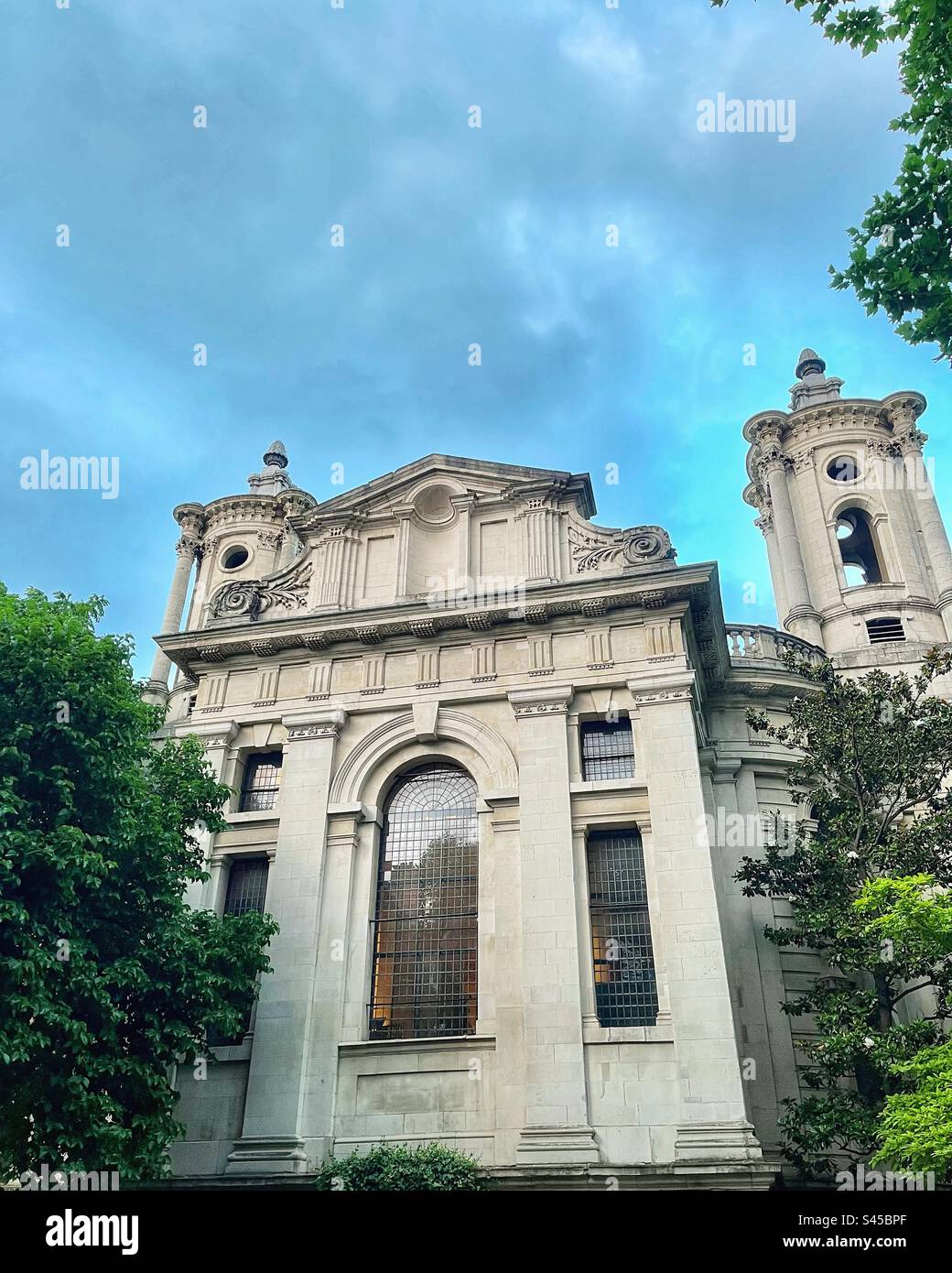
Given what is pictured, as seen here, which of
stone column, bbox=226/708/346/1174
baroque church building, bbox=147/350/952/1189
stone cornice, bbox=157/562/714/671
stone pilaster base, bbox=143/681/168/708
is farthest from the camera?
stone pilaster base, bbox=143/681/168/708

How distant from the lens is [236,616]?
1021 inches

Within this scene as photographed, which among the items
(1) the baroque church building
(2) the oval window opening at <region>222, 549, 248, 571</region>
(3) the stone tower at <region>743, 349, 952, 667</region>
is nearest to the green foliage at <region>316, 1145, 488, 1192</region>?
(1) the baroque church building

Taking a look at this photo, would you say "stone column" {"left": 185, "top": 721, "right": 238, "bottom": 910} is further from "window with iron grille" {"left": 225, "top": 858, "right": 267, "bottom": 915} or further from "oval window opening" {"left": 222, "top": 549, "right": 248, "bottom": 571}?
"oval window opening" {"left": 222, "top": 549, "right": 248, "bottom": 571}

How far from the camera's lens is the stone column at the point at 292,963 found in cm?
1931

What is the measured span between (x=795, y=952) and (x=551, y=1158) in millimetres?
9059

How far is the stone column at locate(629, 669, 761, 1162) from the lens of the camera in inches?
697

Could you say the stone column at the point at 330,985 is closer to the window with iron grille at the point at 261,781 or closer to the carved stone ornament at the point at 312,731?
the carved stone ornament at the point at 312,731

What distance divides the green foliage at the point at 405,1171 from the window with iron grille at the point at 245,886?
229 inches

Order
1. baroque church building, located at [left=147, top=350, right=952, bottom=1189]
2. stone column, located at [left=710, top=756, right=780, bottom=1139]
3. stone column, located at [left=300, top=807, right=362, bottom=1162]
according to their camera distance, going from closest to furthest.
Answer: baroque church building, located at [left=147, top=350, right=952, bottom=1189] → stone column, located at [left=300, top=807, right=362, bottom=1162] → stone column, located at [left=710, top=756, right=780, bottom=1139]

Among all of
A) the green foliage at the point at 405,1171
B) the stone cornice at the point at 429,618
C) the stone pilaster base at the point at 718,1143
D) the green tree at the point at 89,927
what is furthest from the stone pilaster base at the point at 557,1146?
the stone cornice at the point at 429,618

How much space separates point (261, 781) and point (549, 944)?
823 cm

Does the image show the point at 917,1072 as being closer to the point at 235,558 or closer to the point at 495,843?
the point at 495,843

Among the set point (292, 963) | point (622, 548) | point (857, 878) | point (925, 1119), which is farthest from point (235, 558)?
point (925, 1119)

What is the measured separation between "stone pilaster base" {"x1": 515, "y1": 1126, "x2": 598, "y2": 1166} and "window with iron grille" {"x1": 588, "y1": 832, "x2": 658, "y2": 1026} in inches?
84.0
